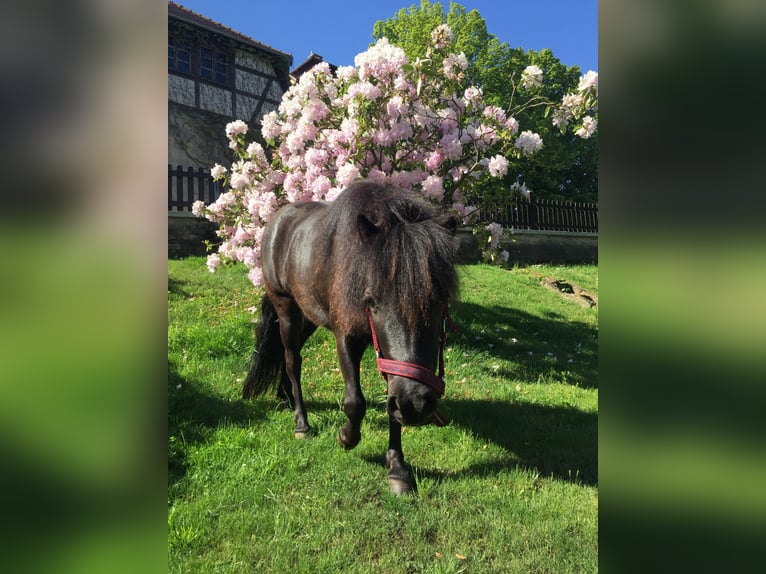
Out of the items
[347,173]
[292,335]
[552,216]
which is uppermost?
[552,216]

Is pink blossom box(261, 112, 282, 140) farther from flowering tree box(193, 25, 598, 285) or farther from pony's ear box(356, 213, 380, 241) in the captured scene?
pony's ear box(356, 213, 380, 241)

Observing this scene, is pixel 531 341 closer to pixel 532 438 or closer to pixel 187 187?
pixel 532 438

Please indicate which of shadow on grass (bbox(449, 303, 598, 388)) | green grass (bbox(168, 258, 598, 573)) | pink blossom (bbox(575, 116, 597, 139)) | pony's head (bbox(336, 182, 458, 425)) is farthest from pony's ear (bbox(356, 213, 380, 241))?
shadow on grass (bbox(449, 303, 598, 388))

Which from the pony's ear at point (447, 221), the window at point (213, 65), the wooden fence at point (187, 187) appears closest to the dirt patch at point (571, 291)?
the pony's ear at point (447, 221)

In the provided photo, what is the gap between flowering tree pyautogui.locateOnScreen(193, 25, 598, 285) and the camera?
4668 mm

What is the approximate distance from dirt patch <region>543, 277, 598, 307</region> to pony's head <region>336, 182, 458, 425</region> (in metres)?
8.73

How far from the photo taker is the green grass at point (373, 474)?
2205mm

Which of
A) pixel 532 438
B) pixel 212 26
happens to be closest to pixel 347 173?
pixel 532 438

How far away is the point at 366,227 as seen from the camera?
2.64m

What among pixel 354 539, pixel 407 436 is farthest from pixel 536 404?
pixel 354 539

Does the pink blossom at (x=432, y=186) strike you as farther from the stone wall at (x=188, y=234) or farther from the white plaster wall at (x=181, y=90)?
the white plaster wall at (x=181, y=90)

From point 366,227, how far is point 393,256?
0.32 meters
